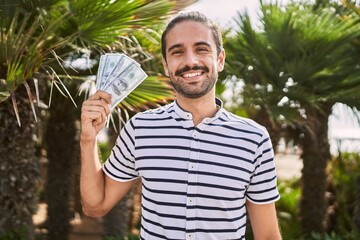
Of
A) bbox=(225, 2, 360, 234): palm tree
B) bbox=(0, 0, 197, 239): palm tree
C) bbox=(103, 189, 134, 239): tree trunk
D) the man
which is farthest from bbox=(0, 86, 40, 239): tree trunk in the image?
the man

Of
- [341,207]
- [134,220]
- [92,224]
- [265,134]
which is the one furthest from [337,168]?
[265,134]

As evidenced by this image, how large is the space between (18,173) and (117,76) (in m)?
3.22

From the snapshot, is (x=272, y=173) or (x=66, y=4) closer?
(x=272, y=173)

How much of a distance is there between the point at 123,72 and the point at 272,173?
2.25 feet

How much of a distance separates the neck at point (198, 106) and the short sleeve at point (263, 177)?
24 cm

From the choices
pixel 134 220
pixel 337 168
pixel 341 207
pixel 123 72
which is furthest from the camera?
pixel 134 220

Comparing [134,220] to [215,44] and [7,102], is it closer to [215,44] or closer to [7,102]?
[7,102]

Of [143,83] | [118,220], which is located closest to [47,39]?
[143,83]

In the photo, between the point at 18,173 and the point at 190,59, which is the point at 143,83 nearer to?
the point at 18,173

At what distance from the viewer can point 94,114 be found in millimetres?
2076

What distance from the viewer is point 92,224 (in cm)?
1101

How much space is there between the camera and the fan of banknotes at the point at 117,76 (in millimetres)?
2229

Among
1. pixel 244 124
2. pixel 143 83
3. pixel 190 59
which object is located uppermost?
pixel 143 83

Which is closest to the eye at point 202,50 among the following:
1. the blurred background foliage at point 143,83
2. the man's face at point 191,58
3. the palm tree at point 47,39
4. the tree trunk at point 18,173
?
the man's face at point 191,58
